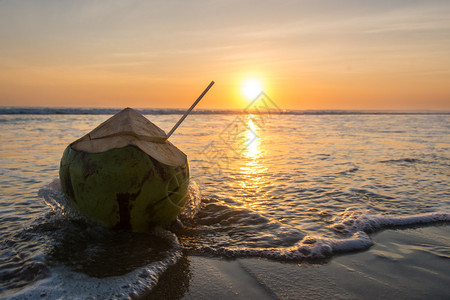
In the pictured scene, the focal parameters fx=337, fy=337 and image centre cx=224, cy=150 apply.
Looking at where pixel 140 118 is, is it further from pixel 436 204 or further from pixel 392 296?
pixel 436 204

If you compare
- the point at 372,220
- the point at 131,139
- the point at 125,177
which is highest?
the point at 131,139

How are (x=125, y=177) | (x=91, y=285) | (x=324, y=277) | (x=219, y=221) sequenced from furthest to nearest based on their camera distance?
1. (x=219, y=221)
2. (x=125, y=177)
3. (x=324, y=277)
4. (x=91, y=285)

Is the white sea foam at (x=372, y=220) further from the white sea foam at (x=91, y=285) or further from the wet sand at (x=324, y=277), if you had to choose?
the white sea foam at (x=91, y=285)

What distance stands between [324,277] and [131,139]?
1934 mm

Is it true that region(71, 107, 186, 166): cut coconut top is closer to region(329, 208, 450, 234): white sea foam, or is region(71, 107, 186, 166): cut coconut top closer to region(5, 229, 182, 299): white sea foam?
region(5, 229, 182, 299): white sea foam

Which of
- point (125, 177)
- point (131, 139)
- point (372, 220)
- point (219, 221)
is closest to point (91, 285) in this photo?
point (125, 177)

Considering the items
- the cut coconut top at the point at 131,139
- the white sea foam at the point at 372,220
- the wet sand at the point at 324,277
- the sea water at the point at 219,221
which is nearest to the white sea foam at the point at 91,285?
the sea water at the point at 219,221

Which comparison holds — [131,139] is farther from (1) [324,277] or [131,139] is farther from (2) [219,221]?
(1) [324,277]

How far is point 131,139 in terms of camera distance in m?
2.94

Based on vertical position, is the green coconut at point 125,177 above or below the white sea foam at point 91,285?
above

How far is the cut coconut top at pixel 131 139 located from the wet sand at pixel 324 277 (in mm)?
953

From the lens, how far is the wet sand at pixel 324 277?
2.33m

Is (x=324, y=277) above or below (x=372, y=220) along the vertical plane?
below

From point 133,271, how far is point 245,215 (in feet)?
5.34
